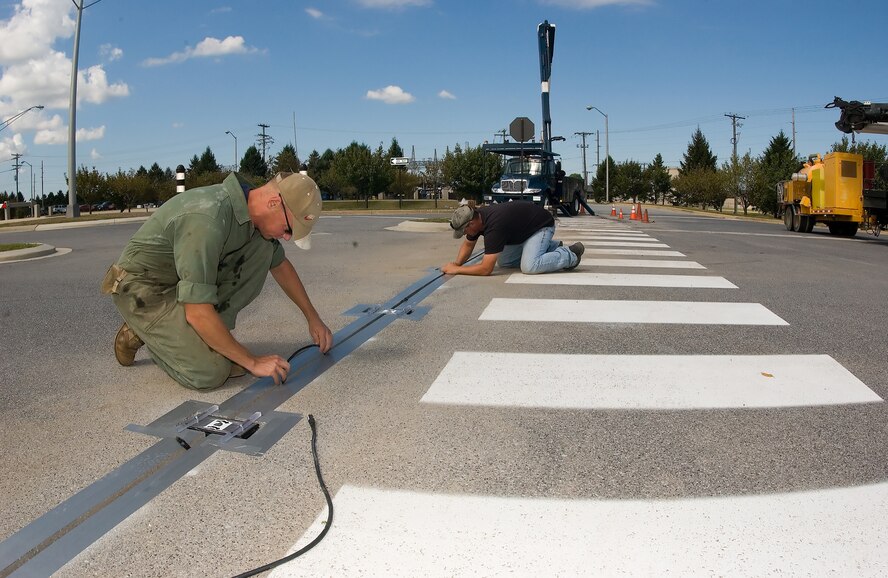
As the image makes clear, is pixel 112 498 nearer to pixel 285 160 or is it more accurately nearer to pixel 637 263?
pixel 637 263

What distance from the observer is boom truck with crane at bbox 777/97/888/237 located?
1400 centimetres

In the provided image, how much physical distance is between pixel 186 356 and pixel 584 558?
2344mm

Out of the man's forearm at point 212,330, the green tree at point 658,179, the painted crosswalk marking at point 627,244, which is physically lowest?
the man's forearm at point 212,330

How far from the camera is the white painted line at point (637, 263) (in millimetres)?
9188

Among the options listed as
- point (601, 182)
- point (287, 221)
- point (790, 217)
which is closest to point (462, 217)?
point (287, 221)

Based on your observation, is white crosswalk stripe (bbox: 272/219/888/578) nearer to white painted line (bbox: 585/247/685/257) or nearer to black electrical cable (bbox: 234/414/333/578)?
black electrical cable (bbox: 234/414/333/578)

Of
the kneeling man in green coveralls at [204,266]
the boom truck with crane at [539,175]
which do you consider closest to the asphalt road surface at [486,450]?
the kneeling man in green coveralls at [204,266]

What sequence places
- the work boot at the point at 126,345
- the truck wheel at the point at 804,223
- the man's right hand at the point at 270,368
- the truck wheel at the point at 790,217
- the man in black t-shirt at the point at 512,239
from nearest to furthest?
the man's right hand at the point at 270,368 → the work boot at the point at 126,345 → the man in black t-shirt at the point at 512,239 → the truck wheel at the point at 804,223 → the truck wheel at the point at 790,217

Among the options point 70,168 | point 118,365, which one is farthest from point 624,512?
point 70,168

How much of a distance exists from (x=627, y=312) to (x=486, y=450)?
3371mm

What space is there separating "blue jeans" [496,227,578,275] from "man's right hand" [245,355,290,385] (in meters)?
5.01

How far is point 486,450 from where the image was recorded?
2891 millimetres

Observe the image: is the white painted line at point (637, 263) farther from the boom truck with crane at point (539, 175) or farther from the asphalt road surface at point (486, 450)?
the boom truck with crane at point (539, 175)

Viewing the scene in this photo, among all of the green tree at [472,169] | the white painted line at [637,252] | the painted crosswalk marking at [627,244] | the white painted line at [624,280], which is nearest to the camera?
the white painted line at [624,280]
